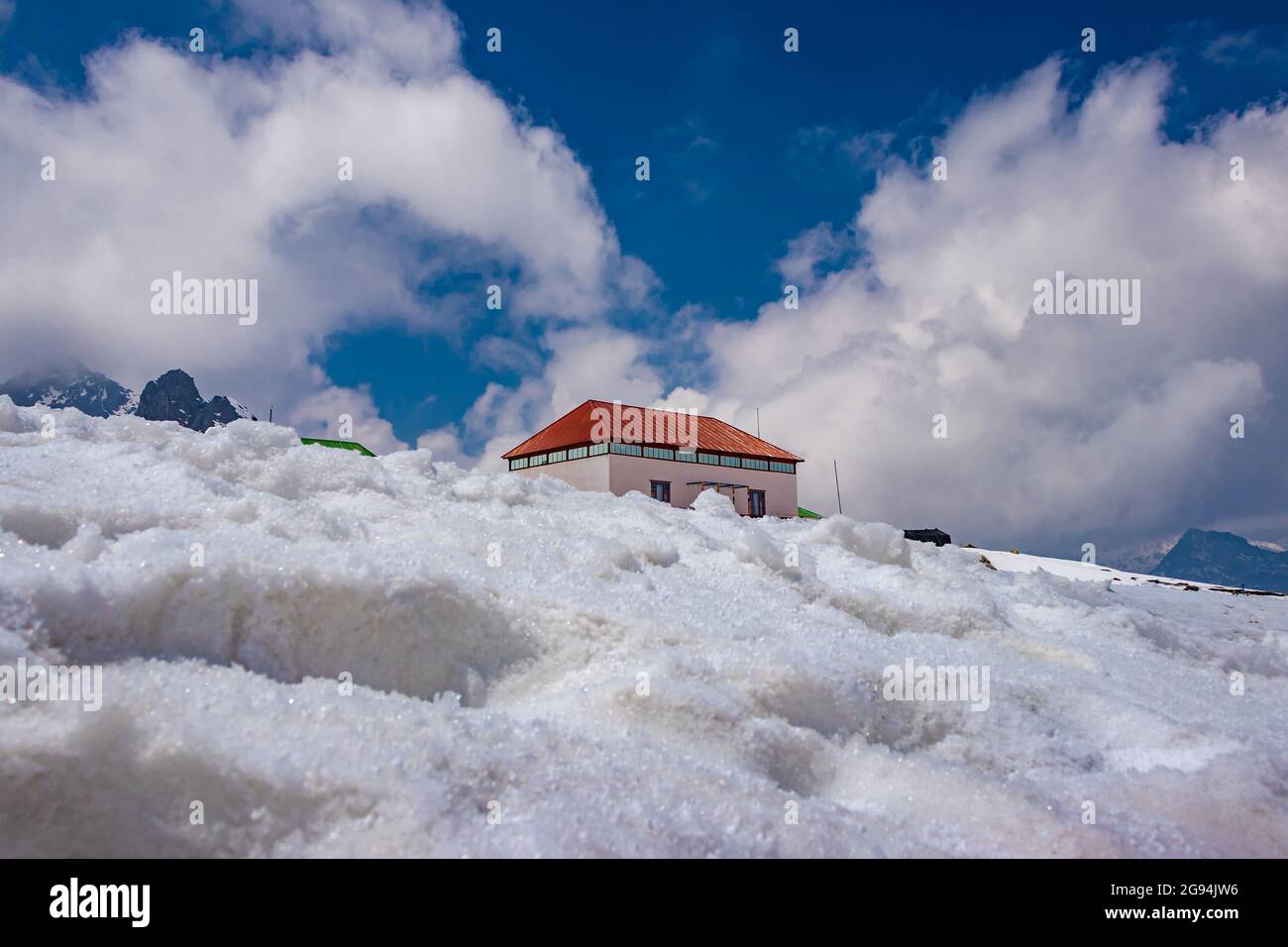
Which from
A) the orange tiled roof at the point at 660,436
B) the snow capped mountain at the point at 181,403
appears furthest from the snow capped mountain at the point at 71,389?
the orange tiled roof at the point at 660,436

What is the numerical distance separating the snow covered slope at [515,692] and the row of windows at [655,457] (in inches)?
852

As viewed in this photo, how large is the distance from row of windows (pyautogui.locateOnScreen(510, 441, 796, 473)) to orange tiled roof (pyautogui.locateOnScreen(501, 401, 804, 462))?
21 cm

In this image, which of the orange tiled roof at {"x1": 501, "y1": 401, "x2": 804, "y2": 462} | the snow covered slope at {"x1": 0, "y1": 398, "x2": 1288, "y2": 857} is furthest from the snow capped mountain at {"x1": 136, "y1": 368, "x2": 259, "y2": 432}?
the snow covered slope at {"x1": 0, "y1": 398, "x2": 1288, "y2": 857}

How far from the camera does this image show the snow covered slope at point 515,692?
2.44 m

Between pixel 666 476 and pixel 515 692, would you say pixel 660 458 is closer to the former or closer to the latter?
pixel 666 476

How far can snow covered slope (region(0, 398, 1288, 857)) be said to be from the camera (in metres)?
2.44

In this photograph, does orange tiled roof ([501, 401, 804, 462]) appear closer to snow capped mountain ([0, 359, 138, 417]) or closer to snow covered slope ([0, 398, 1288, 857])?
snow covered slope ([0, 398, 1288, 857])

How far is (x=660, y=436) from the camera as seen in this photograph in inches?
1162

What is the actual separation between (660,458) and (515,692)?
25.3 meters

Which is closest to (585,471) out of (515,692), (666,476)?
(666,476)
